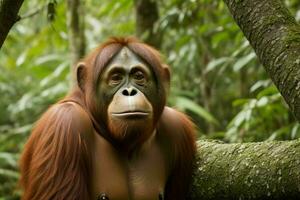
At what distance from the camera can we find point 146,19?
581cm

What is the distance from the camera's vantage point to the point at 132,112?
303 cm

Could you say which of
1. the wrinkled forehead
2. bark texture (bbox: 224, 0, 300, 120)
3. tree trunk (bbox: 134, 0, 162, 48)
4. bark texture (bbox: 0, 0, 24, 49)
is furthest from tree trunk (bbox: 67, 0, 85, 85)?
bark texture (bbox: 224, 0, 300, 120)

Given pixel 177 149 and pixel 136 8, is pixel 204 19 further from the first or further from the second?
pixel 177 149

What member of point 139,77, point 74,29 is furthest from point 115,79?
point 74,29

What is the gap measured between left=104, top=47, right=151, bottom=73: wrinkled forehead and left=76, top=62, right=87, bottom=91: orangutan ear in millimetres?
201

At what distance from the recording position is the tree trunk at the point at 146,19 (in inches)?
227

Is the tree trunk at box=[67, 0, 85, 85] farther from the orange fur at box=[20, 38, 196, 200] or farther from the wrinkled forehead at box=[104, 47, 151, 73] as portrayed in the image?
the wrinkled forehead at box=[104, 47, 151, 73]

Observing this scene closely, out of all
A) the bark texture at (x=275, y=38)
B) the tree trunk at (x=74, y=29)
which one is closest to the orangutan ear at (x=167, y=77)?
the bark texture at (x=275, y=38)

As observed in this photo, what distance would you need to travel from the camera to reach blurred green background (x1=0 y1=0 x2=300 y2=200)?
16.5 feet

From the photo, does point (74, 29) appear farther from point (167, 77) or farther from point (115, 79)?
point (115, 79)

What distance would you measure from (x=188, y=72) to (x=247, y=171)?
16.2 ft

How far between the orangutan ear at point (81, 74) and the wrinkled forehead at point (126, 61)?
201 mm

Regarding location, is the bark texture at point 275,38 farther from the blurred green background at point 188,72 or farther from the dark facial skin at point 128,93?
the blurred green background at point 188,72

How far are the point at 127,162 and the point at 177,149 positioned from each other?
0.35m
